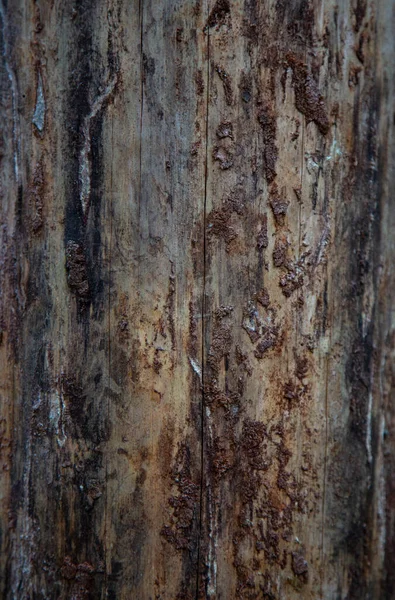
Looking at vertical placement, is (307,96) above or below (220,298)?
above

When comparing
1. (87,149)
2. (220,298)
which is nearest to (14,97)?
(87,149)

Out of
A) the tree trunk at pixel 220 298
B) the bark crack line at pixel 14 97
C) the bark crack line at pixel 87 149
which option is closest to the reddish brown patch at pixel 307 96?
the tree trunk at pixel 220 298

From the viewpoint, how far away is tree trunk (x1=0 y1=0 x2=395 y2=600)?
57.2 inches

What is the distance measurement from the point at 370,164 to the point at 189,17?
0.72 m

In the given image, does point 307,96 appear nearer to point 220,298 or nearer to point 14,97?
point 220,298

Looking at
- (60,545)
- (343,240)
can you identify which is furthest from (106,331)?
(343,240)

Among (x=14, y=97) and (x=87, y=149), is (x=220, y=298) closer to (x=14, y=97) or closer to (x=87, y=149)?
(x=87, y=149)

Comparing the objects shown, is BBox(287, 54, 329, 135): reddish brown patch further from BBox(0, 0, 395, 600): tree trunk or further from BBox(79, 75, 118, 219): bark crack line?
BBox(79, 75, 118, 219): bark crack line

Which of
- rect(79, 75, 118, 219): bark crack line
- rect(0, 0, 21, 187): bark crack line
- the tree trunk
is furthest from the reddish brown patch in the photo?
rect(0, 0, 21, 187): bark crack line

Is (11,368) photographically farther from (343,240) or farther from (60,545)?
(343,240)

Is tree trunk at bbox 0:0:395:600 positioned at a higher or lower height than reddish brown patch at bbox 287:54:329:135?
lower

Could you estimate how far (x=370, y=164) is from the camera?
1478 millimetres

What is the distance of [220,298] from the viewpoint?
1476mm

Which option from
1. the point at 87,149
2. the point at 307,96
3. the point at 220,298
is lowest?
the point at 220,298
